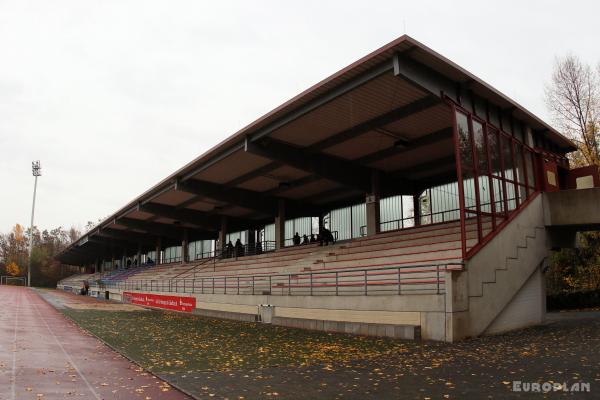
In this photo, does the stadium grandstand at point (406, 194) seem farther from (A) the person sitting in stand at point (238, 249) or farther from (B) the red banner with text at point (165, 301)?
(A) the person sitting in stand at point (238, 249)

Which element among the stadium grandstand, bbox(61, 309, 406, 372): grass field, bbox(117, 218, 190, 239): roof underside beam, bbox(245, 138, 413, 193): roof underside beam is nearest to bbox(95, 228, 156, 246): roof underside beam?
bbox(117, 218, 190, 239): roof underside beam

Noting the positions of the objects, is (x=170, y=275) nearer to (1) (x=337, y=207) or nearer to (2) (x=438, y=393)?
(1) (x=337, y=207)

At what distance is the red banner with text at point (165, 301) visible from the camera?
25.7 m

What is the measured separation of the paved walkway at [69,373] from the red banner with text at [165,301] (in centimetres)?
1265

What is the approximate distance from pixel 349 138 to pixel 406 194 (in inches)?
340

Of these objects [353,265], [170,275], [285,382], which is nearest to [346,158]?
[353,265]

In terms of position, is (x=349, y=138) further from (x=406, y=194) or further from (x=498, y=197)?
(x=406, y=194)

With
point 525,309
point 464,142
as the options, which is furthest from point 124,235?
point 525,309

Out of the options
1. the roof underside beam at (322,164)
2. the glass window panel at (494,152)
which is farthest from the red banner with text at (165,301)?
the glass window panel at (494,152)

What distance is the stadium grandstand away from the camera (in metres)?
13.3

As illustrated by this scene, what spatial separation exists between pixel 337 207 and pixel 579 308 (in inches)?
649

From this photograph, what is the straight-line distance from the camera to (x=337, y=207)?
34281mm

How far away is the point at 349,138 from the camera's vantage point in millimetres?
20500

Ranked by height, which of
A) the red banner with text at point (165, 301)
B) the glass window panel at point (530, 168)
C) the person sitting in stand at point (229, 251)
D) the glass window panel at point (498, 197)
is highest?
the glass window panel at point (530, 168)
